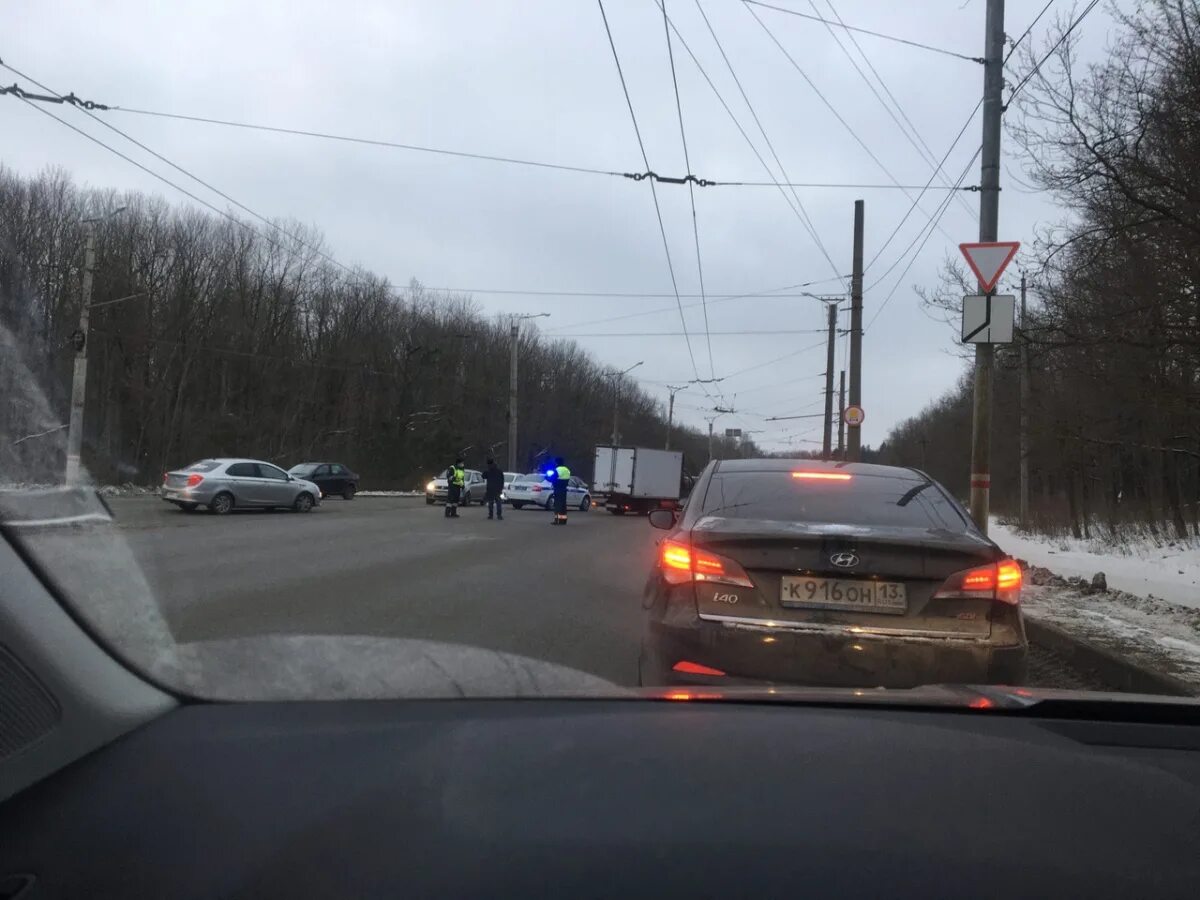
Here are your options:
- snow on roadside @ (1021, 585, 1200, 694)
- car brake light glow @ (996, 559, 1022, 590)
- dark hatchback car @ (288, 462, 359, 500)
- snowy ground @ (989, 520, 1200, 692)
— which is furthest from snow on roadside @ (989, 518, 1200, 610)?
dark hatchback car @ (288, 462, 359, 500)

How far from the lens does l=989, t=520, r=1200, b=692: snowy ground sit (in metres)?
7.03

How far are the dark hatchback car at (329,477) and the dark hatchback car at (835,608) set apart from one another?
33.4 m

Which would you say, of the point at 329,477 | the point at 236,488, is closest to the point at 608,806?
the point at 236,488

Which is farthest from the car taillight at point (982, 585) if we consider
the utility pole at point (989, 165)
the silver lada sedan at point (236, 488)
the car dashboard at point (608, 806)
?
the silver lada sedan at point (236, 488)

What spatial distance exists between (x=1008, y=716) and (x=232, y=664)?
7.15 feet

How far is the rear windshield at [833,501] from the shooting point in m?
4.61

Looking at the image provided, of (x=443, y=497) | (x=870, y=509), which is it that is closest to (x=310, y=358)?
(x=443, y=497)

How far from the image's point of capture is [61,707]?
6.94 feet

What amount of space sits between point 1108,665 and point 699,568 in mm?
3957

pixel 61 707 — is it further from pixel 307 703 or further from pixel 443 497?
pixel 443 497

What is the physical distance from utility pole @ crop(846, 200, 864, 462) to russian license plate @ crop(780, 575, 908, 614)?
1937 cm

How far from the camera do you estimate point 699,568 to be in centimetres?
430

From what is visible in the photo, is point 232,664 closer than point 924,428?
Yes

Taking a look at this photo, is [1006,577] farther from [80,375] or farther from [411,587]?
[411,587]
